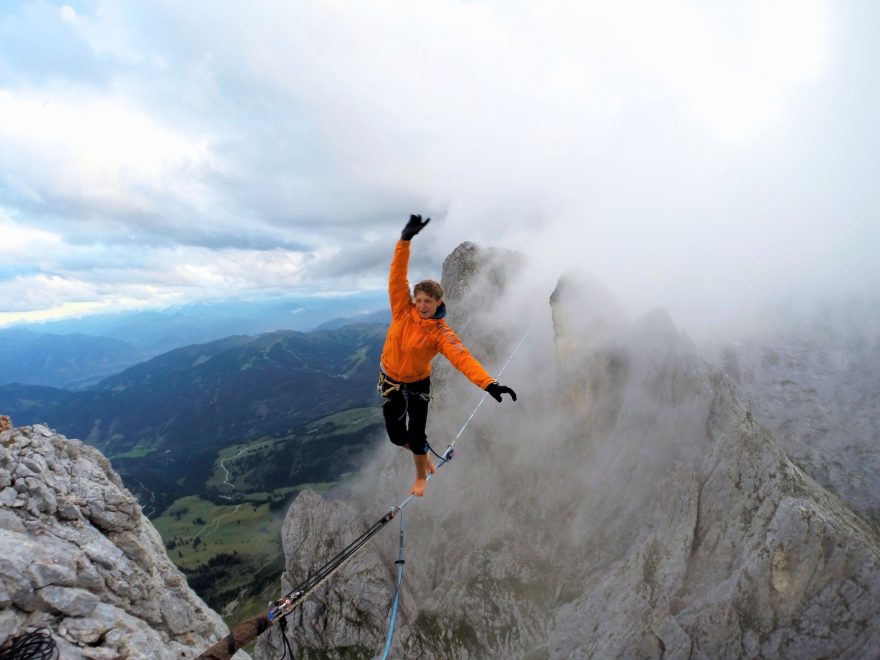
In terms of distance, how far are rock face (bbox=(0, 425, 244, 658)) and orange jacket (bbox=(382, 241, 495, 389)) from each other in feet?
30.4

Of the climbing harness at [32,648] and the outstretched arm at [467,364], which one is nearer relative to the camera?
the climbing harness at [32,648]

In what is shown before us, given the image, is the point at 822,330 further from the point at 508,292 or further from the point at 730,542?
the point at 508,292

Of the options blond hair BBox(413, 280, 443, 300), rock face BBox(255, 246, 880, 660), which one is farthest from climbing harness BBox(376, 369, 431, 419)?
rock face BBox(255, 246, 880, 660)

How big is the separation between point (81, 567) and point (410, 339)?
10.4m

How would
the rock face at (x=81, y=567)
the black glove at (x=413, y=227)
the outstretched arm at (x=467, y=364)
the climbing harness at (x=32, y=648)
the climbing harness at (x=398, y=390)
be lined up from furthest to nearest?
1. the climbing harness at (x=398, y=390)
2. the black glove at (x=413, y=227)
3. the outstretched arm at (x=467, y=364)
4. the rock face at (x=81, y=567)
5. the climbing harness at (x=32, y=648)

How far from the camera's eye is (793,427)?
35781 millimetres

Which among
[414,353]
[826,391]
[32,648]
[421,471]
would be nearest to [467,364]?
[414,353]

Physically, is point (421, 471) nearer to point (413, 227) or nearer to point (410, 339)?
point (410, 339)

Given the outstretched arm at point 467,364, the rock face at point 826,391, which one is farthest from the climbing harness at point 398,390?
the rock face at point 826,391

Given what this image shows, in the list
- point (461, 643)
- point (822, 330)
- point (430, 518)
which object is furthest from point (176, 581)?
point (822, 330)

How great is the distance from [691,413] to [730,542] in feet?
33.1

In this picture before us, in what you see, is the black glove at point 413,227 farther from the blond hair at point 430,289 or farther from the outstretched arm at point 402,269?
the blond hair at point 430,289

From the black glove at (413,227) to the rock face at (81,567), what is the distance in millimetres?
11517

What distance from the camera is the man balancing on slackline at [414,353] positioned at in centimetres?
1192
